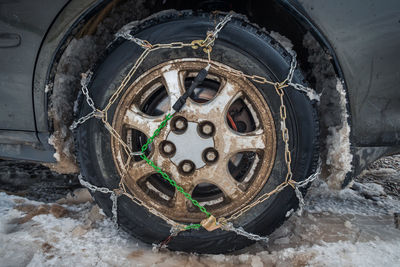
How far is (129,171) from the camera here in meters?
1.36

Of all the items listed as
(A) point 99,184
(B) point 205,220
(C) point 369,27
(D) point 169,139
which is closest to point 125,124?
(D) point 169,139

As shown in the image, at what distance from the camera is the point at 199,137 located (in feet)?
4.28

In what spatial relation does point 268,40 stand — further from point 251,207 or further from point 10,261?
point 10,261

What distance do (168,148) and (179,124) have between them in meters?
0.13

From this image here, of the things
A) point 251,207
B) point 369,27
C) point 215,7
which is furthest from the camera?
point 215,7

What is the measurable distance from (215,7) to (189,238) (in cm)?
122

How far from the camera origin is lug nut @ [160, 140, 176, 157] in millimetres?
1328

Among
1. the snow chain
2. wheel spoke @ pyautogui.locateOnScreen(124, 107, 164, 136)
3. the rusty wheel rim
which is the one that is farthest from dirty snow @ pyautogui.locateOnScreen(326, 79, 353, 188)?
wheel spoke @ pyautogui.locateOnScreen(124, 107, 164, 136)

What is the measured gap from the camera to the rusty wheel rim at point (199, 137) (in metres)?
1.29

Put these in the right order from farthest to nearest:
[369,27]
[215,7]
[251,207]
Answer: [215,7] < [251,207] < [369,27]

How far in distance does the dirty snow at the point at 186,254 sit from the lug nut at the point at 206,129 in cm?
60

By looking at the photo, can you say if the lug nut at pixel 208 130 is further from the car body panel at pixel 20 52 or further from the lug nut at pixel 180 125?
the car body panel at pixel 20 52

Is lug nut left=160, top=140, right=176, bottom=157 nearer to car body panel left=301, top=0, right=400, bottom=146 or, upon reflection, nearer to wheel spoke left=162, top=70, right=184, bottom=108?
wheel spoke left=162, top=70, right=184, bottom=108

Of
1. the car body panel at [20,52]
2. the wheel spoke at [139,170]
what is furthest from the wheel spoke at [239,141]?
the car body panel at [20,52]
